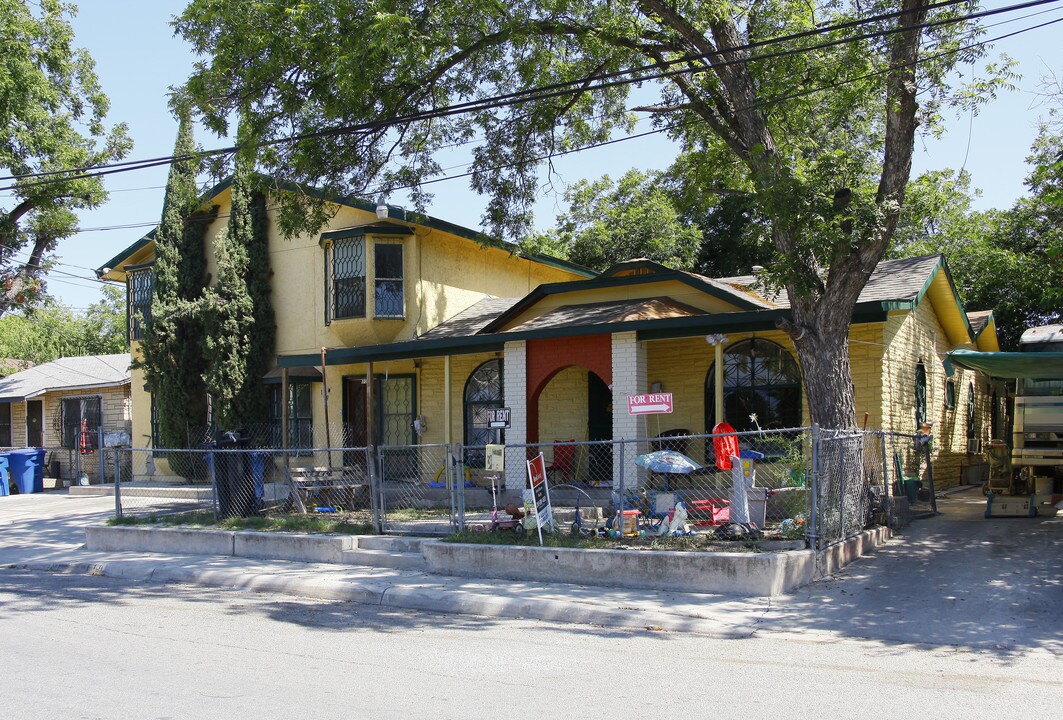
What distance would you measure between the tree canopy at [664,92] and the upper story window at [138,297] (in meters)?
10.4

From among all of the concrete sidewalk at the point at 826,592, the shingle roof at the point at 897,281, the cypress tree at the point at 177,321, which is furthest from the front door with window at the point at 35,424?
the shingle roof at the point at 897,281

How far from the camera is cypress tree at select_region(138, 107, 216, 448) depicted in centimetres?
2175

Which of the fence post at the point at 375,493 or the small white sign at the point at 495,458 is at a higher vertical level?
the small white sign at the point at 495,458

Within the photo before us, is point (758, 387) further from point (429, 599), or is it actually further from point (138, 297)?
point (138, 297)

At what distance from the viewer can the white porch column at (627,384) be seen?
15.1m

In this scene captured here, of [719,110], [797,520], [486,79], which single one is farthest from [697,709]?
[486,79]

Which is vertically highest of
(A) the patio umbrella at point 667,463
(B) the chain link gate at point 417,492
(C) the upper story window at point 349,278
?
(C) the upper story window at point 349,278

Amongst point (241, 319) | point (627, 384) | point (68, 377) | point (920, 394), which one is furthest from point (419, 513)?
point (68, 377)

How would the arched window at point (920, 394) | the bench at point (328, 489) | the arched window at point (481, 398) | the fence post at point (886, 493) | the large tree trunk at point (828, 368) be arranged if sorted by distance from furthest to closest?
the arched window at point (481, 398) < the arched window at point (920, 394) < the bench at point (328, 489) < the fence post at point (886, 493) < the large tree trunk at point (828, 368)

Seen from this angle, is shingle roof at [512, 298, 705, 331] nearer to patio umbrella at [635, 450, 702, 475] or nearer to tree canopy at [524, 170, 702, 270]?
patio umbrella at [635, 450, 702, 475]

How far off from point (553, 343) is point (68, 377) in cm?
1827

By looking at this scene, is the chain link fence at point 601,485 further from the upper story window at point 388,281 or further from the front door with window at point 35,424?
the front door with window at point 35,424

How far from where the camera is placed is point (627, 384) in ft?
49.6

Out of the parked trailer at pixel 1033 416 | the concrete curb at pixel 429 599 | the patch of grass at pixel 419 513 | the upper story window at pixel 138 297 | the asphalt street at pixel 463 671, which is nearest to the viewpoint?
the asphalt street at pixel 463 671
